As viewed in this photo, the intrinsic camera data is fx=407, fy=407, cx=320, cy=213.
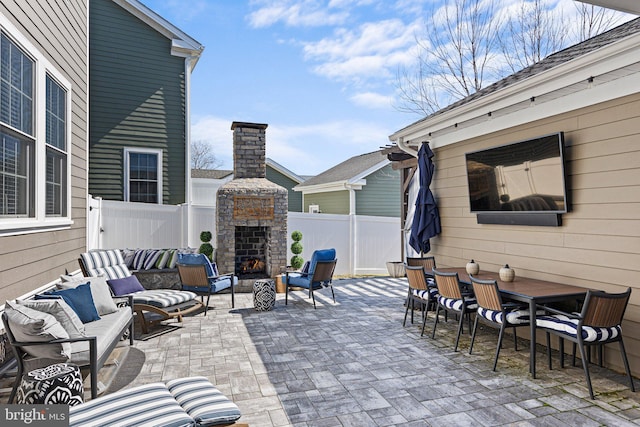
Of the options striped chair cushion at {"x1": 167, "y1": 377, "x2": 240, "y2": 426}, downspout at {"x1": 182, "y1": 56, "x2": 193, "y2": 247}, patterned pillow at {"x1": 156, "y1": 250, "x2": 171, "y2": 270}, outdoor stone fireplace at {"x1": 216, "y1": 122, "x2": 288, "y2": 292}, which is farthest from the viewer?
downspout at {"x1": 182, "y1": 56, "x2": 193, "y2": 247}

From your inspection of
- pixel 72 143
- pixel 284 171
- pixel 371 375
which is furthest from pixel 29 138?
pixel 284 171

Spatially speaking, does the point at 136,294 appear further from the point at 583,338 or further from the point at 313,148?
the point at 313,148

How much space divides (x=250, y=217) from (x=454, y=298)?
486 centimetres

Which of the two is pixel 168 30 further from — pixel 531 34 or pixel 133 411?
pixel 531 34

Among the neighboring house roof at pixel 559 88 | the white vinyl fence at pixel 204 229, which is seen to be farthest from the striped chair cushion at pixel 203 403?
the white vinyl fence at pixel 204 229

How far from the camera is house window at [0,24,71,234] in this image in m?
3.44

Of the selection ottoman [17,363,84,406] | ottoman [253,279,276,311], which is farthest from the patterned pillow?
ottoman [17,363,84,406]

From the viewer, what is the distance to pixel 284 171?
55.2ft

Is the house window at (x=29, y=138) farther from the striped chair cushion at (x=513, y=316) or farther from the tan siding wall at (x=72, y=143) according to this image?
the striped chair cushion at (x=513, y=316)

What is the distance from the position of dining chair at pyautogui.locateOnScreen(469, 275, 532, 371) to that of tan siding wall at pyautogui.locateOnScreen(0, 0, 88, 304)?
439cm

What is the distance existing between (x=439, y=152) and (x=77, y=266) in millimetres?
5718

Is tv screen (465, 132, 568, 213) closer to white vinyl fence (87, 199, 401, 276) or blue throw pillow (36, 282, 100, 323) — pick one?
blue throw pillow (36, 282, 100, 323)

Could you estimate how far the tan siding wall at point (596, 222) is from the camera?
150 inches

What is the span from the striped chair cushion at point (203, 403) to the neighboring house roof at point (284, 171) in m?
13.9
